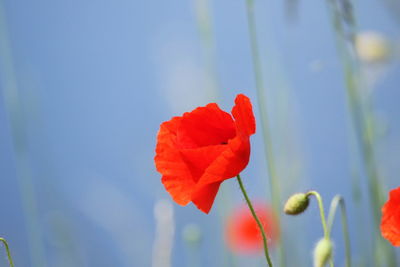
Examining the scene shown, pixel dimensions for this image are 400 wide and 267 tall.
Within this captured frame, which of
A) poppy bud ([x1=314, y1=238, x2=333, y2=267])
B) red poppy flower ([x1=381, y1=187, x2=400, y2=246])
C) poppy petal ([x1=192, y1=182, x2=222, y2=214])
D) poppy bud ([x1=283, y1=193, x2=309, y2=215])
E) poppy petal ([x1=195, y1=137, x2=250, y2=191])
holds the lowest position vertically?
poppy bud ([x1=314, y1=238, x2=333, y2=267])

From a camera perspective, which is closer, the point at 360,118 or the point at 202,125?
the point at 202,125

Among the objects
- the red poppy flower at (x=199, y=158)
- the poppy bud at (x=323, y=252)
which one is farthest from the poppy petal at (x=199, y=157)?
the poppy bud at (x=323, y=252)

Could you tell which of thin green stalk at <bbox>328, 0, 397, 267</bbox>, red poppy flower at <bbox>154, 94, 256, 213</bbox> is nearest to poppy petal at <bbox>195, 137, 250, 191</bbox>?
red poppy flower at <bbox>154, 94, 256, 213</bbox>

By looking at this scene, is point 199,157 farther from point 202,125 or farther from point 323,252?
point 323,252

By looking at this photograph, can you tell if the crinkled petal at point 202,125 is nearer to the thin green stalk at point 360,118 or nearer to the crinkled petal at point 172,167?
the crinkled petal at point 172,167

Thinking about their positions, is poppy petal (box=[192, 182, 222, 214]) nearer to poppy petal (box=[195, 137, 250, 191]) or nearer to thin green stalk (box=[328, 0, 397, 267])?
poppy petal (box=[195, 137, 250, 191])

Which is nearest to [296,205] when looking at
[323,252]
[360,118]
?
[323,252]

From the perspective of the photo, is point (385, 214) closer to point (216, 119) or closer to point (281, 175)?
point (216, 119)
